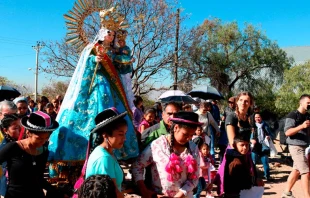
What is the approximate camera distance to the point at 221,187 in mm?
3504

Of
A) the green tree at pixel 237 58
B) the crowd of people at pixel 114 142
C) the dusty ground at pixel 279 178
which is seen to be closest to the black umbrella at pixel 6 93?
the crowd of people at pixel 114 142

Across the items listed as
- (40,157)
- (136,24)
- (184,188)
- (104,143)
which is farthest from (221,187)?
(136,24)

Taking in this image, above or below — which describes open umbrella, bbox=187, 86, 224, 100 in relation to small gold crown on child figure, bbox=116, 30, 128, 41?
above

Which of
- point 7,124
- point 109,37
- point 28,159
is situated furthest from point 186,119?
point 109,37

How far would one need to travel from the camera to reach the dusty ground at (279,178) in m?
6.07

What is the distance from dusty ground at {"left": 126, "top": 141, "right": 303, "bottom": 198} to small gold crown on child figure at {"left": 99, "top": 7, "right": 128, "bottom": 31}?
2554 mm

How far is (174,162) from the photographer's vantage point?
2662mm

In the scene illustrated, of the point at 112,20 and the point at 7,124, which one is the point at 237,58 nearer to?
the point at 112,20

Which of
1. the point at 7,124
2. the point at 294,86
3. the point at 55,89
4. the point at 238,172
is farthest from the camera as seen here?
the point at 55,89

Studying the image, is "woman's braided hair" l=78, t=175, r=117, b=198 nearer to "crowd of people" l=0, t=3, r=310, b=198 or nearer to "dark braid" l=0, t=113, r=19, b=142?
"crowd of people" l=0, t=3, r=310, b=198

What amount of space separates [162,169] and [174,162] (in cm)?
13

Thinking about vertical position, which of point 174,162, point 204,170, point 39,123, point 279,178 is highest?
point 39,123

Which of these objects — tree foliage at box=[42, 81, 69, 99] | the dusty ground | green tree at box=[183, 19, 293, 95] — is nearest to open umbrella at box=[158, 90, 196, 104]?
the dusty ground

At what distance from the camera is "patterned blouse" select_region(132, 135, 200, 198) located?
2.72 meters
